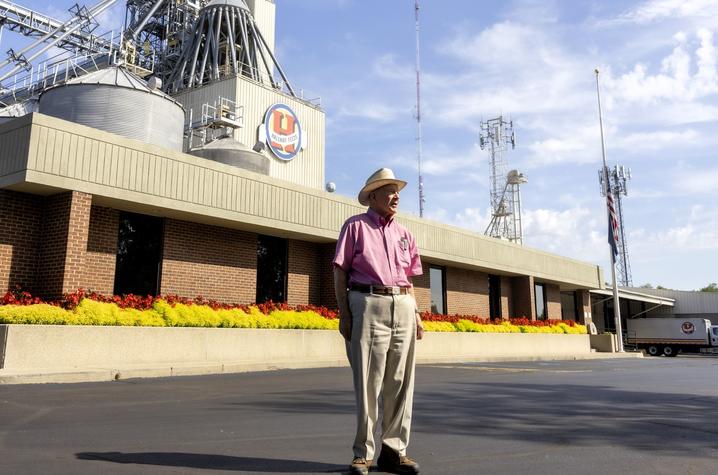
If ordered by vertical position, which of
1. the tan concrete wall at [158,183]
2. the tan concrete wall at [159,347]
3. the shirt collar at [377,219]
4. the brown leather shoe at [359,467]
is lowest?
the brown leather shoe at [359,467]

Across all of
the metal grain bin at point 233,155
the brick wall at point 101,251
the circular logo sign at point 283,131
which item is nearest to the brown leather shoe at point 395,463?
the brick wall at point 101,251

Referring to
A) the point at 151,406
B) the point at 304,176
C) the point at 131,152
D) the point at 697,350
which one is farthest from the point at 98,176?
the point at 697,350

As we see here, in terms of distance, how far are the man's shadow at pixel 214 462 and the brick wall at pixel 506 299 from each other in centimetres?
2637

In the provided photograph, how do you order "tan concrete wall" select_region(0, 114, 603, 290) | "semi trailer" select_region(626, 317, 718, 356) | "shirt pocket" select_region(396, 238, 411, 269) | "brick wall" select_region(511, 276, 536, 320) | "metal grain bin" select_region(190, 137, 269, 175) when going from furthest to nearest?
"semi trailer" select_region(626, 317, 718, 356) < "brick wall" select_region(511, 276, 536, 320) < "metal grain bin" select_region(190, 137, 269, 175) < "tan concrete wall" select_region(0, 114, 603, 290) < "shirt pocket" select_region(396, 238, 411, 269)

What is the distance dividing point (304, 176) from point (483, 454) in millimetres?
32606

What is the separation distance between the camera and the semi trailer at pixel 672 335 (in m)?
42.3

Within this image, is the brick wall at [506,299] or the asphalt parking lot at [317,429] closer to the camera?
the asphalt parking lot at [317,429]

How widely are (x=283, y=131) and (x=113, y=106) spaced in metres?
16.4

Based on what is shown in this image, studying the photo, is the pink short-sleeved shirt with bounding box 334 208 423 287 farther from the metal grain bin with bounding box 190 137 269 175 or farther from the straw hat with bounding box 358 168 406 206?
the metal grain bin with bounding box 190 137 269 175

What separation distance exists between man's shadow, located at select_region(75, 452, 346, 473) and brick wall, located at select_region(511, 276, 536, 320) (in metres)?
27.1

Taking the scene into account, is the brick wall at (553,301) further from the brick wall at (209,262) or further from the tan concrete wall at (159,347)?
the brick wall at (209,262)

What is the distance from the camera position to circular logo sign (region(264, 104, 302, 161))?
34031 mm

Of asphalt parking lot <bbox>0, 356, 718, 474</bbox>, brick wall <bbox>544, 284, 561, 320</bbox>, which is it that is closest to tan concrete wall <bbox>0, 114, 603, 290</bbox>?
asphalt parking lot <bbox>0, 356, 718, 474</bbox>

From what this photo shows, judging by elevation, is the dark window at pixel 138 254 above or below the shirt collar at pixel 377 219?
above
